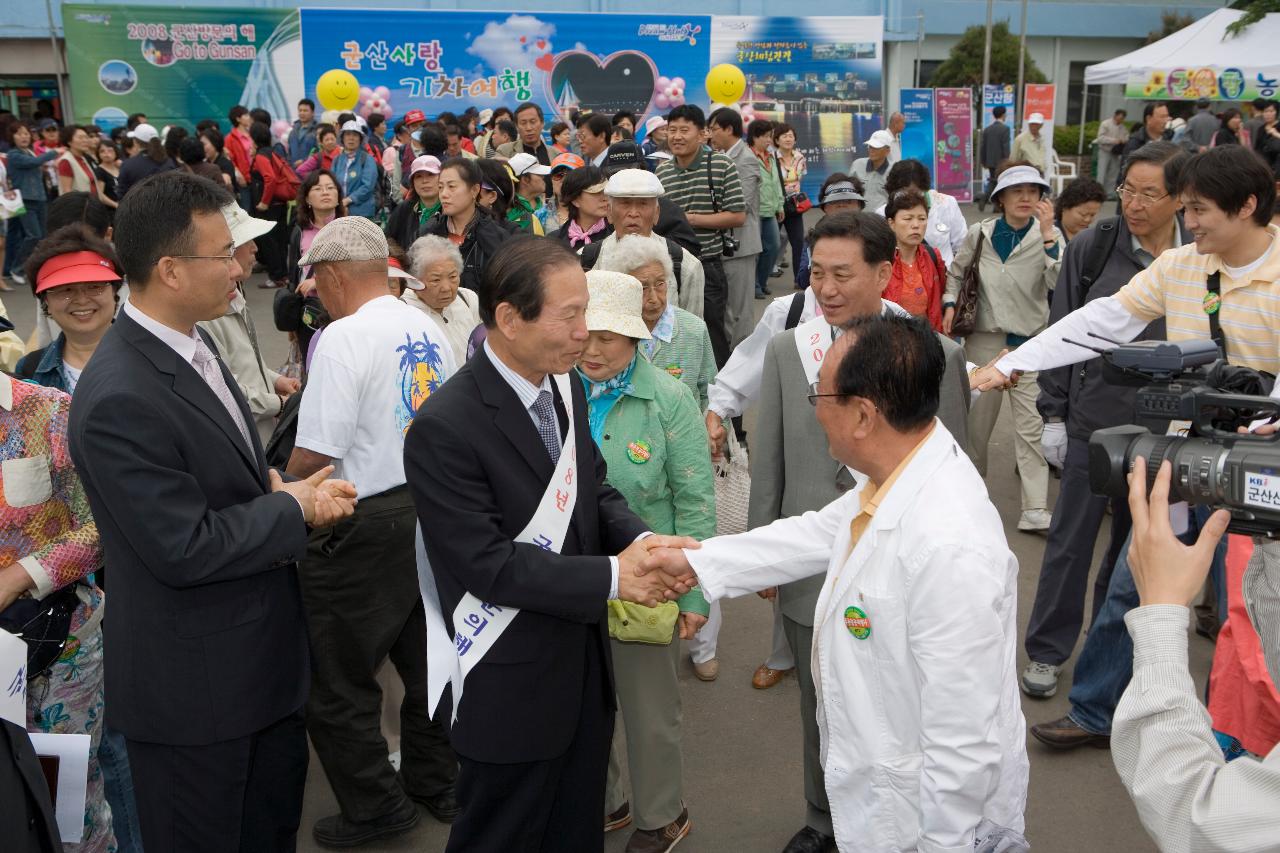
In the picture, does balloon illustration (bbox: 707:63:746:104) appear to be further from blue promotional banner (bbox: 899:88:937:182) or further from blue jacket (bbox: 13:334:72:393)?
blue jacket (bbox: 13:334:72:393)

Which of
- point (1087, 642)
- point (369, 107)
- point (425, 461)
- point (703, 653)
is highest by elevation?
point (369, 107)

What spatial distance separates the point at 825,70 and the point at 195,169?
42.1 feet

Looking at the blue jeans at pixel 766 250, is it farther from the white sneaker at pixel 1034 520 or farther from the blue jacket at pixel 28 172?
the blue jacket at pixel 28 172

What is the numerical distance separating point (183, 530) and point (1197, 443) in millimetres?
2133

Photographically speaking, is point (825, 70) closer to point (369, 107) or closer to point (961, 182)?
point (961, 182)

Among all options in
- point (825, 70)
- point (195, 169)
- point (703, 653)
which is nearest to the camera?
point (703, 653)

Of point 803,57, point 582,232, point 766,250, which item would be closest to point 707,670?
point 582,232

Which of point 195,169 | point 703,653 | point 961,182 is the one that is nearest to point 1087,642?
point 703,653

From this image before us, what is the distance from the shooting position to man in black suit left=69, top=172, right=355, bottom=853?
2584 millimetres

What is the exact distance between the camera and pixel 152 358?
8.82ft

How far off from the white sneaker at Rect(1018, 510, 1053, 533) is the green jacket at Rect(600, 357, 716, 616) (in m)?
3.72

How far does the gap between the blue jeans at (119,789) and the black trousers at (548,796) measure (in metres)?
1.18

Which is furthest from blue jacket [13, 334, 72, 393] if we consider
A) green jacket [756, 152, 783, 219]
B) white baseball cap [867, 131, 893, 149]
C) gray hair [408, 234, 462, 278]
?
white baseball cap [867, 131, 893, 149]

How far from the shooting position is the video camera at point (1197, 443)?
6.13 ft
